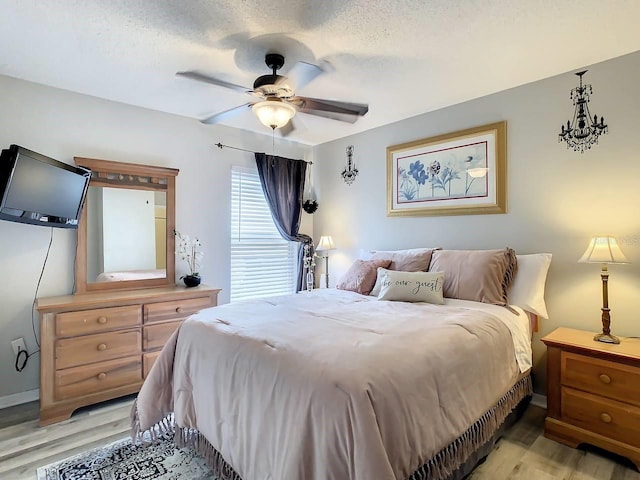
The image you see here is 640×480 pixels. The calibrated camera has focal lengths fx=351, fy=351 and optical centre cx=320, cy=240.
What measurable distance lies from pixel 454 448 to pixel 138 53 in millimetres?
2910

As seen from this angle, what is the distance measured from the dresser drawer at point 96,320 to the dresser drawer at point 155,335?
110mm

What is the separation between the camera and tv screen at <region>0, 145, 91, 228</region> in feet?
7.50

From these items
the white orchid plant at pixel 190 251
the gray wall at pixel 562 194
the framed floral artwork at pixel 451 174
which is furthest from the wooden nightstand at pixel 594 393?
the white orchid plant at pixel 190 251

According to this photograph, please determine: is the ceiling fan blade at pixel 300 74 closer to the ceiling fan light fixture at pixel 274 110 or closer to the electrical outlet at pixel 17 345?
the ceiling fan light fixture at pixel 274 110

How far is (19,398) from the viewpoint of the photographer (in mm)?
2756

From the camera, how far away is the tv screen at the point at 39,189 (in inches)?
90.0

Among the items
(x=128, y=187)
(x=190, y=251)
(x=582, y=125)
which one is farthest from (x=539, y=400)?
(x=128, y=187)

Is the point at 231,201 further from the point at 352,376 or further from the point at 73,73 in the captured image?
the point at 352,376

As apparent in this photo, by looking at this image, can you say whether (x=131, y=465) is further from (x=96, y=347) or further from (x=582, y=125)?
(x=582, y=125)

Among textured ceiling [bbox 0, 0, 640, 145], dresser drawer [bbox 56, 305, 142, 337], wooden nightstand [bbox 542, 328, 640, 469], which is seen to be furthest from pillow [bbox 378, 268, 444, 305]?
dresser drawer [bbox 56, 305, 142, 337]

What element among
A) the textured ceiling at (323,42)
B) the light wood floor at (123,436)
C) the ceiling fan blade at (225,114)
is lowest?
the light wood floor at (123,436)

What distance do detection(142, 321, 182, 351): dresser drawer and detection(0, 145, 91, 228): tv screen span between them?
3.37 ft

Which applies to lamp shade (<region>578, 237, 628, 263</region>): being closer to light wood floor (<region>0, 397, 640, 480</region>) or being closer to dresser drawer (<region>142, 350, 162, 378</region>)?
light wood floor (<region>0, 397, 640, 480</region>)

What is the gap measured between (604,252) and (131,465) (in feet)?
10.1
